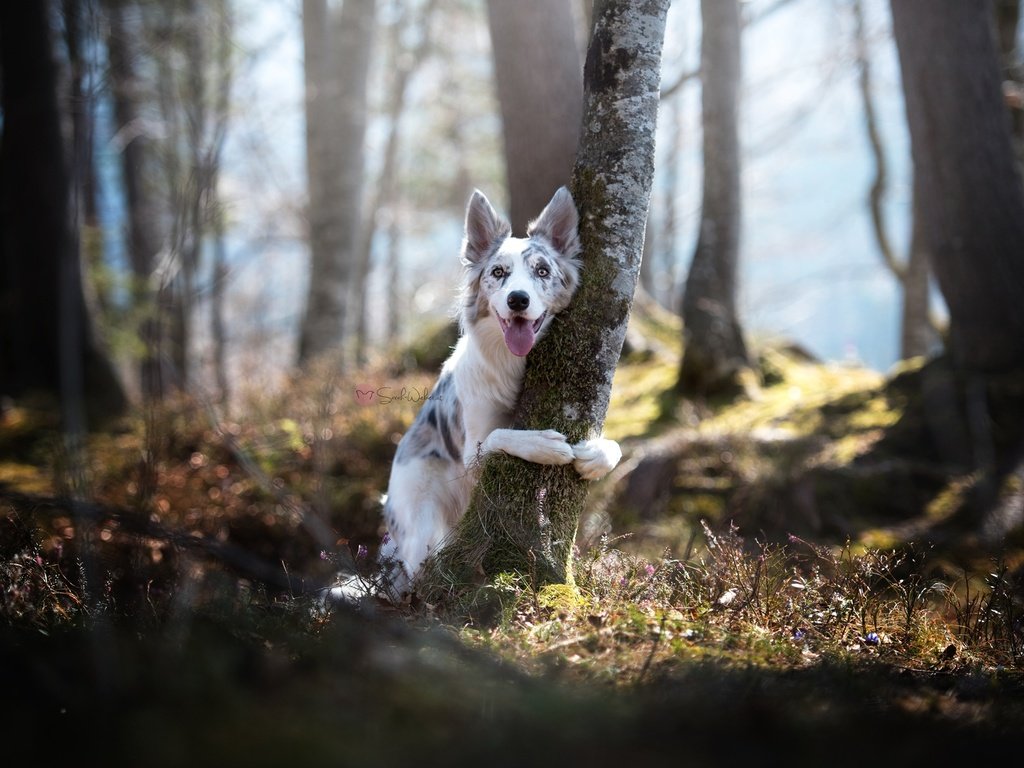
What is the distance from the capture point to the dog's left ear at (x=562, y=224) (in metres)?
4.28

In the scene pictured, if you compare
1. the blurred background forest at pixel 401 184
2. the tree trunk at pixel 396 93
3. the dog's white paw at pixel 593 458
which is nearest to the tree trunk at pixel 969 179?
the blurred background forest at pixel 401 184

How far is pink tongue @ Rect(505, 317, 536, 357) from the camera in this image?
412cm

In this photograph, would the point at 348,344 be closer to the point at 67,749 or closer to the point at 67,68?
the point at 67,68

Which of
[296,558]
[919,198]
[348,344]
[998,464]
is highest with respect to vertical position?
[919,198]

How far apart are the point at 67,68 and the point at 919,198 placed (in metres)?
11.0

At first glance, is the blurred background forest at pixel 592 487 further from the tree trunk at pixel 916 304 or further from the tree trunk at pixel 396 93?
the tree trunk at pixel 396 93

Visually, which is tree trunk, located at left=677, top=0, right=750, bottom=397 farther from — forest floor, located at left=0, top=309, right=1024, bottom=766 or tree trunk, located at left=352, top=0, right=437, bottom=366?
tree trunk, located at left=352, top=0, right=437, bottom=366

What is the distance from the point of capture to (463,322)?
475 cm

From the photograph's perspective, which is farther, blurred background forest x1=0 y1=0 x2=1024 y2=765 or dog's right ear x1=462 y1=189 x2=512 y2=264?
dog's right ear x1=462 y1=189 x2=512 y2=264

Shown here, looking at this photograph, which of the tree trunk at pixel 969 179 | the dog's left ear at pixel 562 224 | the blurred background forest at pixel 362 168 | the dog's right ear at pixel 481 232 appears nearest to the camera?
the dog's left ear at pixel 562 224

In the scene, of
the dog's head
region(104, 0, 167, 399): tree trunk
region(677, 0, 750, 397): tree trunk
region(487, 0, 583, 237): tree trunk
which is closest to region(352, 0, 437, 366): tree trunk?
region(104, 0, 167, 399): tree trunk

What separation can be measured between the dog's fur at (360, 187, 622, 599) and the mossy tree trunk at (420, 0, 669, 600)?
10 centimetres

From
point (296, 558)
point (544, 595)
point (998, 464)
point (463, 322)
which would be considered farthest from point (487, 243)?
point (998, 464)

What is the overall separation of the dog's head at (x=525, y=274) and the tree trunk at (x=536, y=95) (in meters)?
1.76
